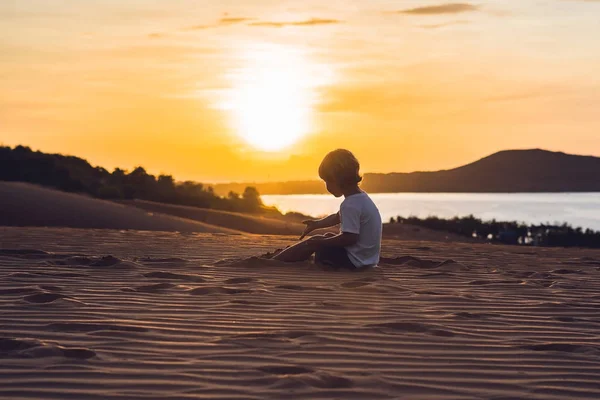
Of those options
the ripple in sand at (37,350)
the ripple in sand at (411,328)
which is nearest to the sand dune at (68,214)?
the ripple in sand at (411,328)

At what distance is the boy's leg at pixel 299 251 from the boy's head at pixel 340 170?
2.01 feet

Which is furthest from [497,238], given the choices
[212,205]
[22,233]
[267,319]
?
[267,319]

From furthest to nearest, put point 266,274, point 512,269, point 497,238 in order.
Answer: point 497,238 < point 512,269 < point 266,274

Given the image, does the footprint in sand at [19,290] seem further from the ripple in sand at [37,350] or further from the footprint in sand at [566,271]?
the footprint in sand at [566,271]

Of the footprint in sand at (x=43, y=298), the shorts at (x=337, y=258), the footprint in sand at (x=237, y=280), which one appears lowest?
the footprint in sand at (x=43, y=298)

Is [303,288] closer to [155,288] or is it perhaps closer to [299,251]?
[155,288]

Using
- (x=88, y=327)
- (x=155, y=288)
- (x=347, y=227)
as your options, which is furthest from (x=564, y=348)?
(x=347, y=227)

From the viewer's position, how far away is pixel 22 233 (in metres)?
13.6

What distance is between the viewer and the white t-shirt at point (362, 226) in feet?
26.9

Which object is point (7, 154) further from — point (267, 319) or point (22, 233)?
point (267, 319)

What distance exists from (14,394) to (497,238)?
25.2 meters

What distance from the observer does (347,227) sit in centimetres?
818

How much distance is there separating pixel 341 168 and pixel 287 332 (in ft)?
11.4

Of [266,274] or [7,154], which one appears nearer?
[266,274]
